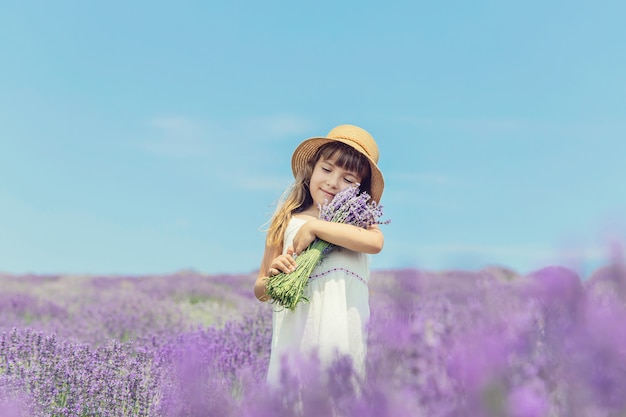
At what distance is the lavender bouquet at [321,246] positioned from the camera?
2.84 metres

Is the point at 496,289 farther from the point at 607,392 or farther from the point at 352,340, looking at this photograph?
the point at 352,340

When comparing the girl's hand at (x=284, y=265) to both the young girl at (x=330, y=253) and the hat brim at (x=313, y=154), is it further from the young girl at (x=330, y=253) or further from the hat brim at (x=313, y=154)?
the hat brim at (x=313, y=154)

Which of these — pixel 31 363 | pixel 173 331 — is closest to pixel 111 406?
pixel 31 363

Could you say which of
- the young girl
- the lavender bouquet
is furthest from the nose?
the lavender bouquet

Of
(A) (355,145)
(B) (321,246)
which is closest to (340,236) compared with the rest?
(B) (321,246)

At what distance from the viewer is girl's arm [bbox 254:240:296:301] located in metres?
2.93

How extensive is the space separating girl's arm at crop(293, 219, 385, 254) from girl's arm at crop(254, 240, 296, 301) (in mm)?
93

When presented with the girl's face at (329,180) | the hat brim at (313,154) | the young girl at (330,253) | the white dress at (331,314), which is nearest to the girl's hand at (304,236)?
the young girl at (330,253)

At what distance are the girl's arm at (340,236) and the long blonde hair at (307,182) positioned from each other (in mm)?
341

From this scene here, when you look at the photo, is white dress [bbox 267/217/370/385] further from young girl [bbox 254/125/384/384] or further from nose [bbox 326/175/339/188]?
nose [bbox 326/175/339/188]

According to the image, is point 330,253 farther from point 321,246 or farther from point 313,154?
point 313,154

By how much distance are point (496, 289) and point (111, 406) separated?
7.44ft

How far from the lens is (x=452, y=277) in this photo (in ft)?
5.31

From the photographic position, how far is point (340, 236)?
2916mm
